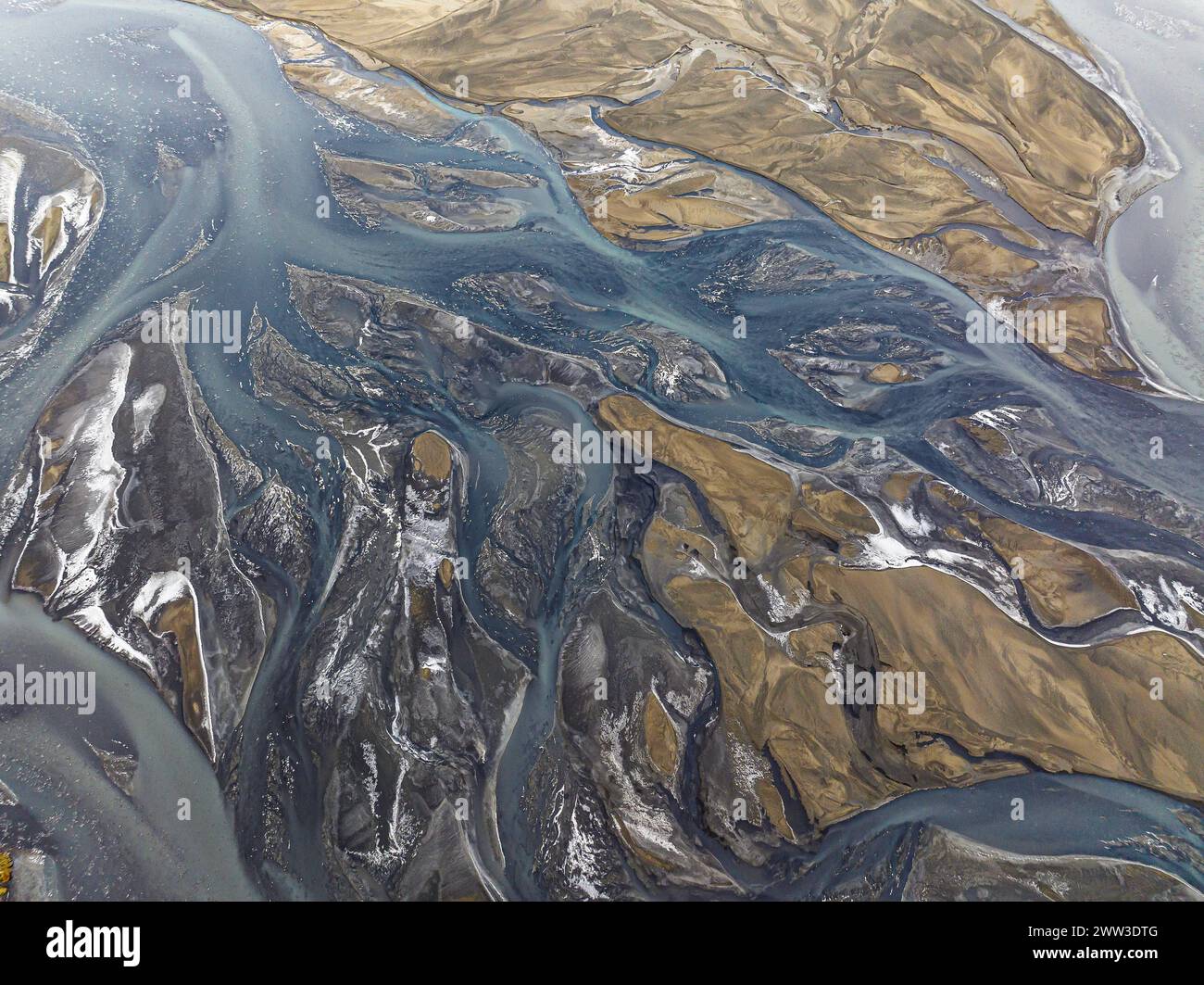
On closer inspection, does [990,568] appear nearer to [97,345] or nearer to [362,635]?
[362,635]

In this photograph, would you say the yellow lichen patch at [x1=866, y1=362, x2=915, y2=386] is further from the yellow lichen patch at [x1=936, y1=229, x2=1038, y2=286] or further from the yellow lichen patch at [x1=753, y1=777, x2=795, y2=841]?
the yellow lichen patch at [x1=753, y1=777, x2=795, y2=841]

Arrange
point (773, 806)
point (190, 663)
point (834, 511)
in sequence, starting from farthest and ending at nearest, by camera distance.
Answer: point (834, 511) → point (190, 663) → point (773, 806)

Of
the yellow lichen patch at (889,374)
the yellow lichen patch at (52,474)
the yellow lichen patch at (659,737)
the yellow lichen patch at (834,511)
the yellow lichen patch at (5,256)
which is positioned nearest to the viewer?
the yellow lichen patch at (659,737)

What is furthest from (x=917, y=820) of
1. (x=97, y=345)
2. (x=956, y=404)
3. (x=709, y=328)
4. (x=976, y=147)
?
(x=97, y=345)

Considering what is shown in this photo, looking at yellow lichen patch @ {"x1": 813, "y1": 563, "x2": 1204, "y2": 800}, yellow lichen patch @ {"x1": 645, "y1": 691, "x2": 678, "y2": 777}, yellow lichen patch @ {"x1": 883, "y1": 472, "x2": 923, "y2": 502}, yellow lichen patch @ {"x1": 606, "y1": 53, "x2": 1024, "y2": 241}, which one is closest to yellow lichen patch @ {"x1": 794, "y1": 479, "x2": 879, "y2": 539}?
yellow lichen patch @ {"x1": 883, "y1": 472, "x2": 923, "y2": 502}

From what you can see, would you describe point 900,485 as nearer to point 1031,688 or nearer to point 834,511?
point 834,511

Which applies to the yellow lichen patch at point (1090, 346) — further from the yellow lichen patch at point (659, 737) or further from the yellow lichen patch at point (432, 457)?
the yellow lichen patch at point (432, 457)

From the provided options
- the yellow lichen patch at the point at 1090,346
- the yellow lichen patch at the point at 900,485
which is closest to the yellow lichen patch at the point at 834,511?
the yellow lichen patch at the point at 900,485

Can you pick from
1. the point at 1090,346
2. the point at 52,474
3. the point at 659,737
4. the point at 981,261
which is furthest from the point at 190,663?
the point at 1090,346

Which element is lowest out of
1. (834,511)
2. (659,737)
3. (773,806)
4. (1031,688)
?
(773,806)
